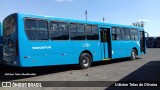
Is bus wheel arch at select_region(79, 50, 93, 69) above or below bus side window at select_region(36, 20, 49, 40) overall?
below

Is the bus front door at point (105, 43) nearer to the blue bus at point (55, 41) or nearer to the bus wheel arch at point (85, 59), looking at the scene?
the blue bus at point (55, 41)

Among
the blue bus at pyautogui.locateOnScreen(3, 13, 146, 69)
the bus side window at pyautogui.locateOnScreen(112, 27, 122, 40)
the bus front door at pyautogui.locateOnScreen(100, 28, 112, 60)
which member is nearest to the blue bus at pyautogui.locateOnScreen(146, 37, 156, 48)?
the bus side window at pyautogui.locateOnScreen(112, 27, 122, 40)

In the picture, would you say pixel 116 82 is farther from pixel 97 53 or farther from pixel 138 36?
pixel 138 36

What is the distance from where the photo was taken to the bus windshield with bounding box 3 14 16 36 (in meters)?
11.2

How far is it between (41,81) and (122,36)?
9.28 meters

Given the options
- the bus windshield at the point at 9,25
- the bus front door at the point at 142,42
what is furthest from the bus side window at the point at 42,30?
the bus front door at the point at 142,42

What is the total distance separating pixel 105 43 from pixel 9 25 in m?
6.78

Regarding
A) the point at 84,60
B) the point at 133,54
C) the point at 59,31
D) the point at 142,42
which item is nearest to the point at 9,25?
the point at 59,31

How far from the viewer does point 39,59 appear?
11531 millimetres

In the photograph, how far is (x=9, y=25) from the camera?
462 inches

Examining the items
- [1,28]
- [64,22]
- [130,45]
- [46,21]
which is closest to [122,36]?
[130,45]

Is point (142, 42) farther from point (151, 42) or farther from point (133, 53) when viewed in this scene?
point (151, 42)

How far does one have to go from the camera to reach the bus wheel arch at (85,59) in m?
14.0

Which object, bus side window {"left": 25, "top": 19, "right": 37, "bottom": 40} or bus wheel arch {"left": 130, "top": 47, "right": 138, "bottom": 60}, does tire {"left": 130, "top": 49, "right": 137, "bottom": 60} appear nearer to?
bus wheel arch {"left": 130, "top": 47, "right": 138, "bottom": 60}
